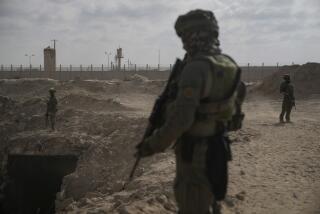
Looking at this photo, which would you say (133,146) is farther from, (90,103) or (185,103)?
(185,103)

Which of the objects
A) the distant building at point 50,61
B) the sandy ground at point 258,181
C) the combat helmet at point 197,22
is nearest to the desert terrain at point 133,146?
the sandy ground at point 258,181

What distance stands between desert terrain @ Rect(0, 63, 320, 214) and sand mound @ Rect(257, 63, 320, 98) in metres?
0.05

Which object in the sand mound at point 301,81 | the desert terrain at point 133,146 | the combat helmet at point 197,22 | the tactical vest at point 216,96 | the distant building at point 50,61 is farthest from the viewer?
the distant building at point 50,61

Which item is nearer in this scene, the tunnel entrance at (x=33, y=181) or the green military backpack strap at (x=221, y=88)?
the green military backpack strap at (x=221, y=88)

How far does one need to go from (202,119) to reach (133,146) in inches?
332

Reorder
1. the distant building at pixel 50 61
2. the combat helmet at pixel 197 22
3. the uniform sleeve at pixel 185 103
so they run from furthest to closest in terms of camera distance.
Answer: the distant building at pixel 50 61 < the combat helmet at pixel 197 22 < the uniform sleeve at pixel 185 103

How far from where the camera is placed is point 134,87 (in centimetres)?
2409

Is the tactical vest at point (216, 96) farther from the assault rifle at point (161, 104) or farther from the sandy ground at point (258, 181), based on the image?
the sandy ground at point (258, 181)

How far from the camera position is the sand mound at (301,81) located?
21391 millimetres

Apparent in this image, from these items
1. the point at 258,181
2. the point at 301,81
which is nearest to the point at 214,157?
the point at 258,181

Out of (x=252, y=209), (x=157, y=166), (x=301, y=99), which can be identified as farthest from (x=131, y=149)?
(x=301, y=99)

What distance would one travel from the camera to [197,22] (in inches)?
113

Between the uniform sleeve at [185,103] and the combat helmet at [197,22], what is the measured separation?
30 cm

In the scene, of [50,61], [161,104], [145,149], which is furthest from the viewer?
[50,61]
